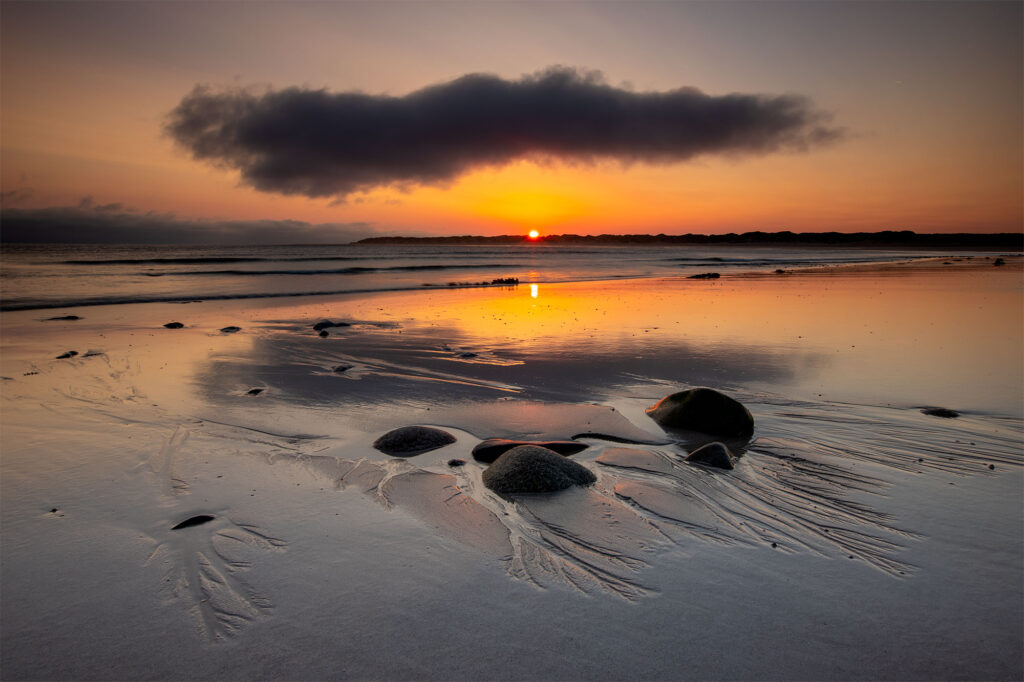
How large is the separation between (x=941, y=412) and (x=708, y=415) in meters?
2.94

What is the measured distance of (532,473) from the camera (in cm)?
480

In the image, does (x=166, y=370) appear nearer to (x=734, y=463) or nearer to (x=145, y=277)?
(x=734, y=463)

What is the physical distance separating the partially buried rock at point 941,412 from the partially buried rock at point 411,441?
5683 millimetres

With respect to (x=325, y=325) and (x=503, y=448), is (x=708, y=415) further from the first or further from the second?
(x=325, y=325)

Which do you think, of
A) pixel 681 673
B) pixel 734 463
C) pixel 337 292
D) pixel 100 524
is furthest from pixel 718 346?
pixel 337 292

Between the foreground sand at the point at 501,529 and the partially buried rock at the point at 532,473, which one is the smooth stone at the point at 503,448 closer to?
the foreground sand at the point at 501,529

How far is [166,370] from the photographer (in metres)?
8.96

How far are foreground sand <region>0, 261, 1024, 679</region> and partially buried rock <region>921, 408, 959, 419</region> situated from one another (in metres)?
0.18

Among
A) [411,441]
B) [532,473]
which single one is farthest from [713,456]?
[411,441]

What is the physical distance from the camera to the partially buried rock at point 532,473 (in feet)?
15.6

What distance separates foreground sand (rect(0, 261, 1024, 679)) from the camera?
9.34 feet

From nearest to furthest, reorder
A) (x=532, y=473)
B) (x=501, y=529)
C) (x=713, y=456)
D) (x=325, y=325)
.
Answer: (x=501, y=529), (x=532, y=473), (x=713, y=456), (x=325, y=325)

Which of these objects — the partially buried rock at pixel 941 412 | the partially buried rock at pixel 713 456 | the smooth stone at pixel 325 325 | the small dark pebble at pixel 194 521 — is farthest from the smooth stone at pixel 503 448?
the smooth stone at pixel 325 325

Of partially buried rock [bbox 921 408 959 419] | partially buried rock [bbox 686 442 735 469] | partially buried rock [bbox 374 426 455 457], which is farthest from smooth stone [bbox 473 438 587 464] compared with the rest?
partially buried rock [bbox 921 408 959 419]
